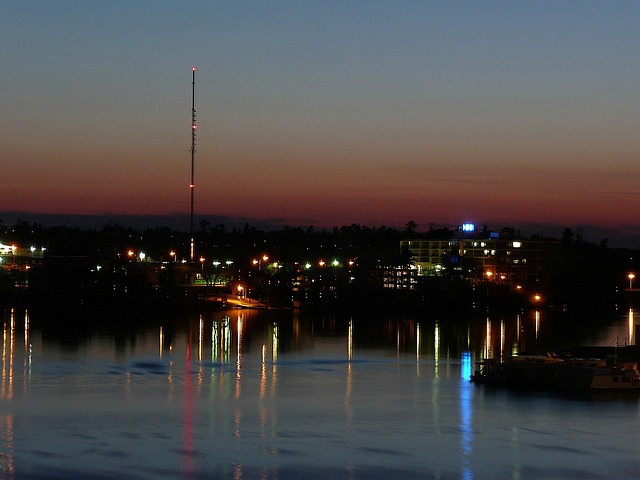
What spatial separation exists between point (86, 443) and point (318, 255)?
3658 inches

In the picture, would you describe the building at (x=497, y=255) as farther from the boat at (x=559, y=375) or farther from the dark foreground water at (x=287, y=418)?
the boat at (x=559, y=375)

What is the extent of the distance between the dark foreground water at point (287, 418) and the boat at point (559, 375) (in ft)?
3.13

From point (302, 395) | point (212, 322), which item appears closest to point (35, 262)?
point (212, 322)

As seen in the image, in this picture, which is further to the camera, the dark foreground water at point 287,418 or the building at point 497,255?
the building at point 497,255

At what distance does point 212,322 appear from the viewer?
194ft

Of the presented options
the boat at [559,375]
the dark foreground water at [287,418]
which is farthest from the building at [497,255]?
the boat at [559,375]

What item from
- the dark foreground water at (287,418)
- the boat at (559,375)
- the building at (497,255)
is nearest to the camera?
the dark foreground water at (287,418)

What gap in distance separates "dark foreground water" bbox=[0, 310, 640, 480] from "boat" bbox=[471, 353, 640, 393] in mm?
955

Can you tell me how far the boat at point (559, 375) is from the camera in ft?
92.4

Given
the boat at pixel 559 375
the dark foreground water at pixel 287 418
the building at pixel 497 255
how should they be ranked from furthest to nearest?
1. the building at pixel 497 255
2. the boat at pixel 559 375
3. the dark foreground water at pixel 287 418

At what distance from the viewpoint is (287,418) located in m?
23.8

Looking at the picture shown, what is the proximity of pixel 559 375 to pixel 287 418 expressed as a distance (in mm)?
8723

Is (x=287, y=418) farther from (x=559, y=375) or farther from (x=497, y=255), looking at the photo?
(x=497, y=255)

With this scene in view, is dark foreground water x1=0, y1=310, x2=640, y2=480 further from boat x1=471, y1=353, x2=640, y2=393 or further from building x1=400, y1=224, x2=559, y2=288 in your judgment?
building x1=400, y1=224, x2=559, y2=288
